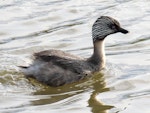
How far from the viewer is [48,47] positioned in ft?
39.7

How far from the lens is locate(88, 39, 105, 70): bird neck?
10.7 meters

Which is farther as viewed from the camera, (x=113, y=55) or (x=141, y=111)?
(x=113, y=55)

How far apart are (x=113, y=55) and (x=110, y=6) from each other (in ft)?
10.2

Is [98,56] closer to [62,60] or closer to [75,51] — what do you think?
[62,60]

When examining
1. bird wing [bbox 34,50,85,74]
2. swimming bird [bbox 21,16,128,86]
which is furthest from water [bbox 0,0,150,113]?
bird wing [bbox 34,50,85,74]

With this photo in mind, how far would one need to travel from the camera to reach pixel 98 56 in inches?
425

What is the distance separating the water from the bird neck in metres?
0.19

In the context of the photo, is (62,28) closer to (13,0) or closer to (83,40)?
(83,40)

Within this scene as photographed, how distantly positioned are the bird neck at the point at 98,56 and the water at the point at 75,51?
0.19m

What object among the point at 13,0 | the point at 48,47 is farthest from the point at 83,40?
the point at 13,0

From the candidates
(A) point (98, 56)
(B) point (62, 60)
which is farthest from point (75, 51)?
(B) point (62, 60)

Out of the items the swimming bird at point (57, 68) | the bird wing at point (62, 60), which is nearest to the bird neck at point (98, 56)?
the swimming bird at point (57, 68)

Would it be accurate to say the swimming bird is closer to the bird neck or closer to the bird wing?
the bird wing

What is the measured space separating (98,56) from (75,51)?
47.2 inches
